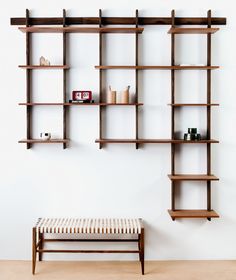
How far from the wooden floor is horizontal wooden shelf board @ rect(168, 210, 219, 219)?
0.53 meters

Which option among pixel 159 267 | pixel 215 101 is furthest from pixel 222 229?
pixel 215 101

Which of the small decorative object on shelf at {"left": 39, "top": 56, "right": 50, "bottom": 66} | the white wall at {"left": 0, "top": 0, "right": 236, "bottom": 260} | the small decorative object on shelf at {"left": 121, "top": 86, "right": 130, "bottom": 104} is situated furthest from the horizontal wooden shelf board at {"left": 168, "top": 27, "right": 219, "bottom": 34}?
the small decorative object on shelf at {"left": 39, "top": 56, "right": 50, "bottom": 66}

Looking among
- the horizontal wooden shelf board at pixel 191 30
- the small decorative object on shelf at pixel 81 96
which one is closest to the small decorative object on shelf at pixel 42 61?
the small decorative object on shelf at pixel 81 96

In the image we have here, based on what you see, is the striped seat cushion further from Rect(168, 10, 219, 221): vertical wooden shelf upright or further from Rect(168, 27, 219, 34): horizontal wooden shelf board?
Rect(168, 27, 219, 34): horizontal wooden shelf board

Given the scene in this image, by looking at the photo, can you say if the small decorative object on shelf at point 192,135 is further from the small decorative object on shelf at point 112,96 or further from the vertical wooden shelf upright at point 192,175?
the small decorative object on shelf at point 112,96

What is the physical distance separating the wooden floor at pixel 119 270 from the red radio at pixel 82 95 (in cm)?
166

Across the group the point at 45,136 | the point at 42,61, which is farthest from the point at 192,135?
the point at 42,61

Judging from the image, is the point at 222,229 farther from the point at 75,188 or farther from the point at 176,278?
the point at 75,188

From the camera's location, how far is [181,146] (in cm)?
436

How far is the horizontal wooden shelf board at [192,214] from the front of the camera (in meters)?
4.13

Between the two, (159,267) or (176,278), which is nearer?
(176,278)

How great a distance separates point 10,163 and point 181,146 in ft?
5.77

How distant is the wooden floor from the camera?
3.97m

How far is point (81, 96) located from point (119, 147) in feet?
2.12
